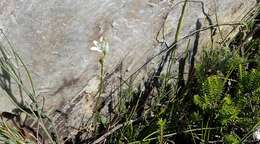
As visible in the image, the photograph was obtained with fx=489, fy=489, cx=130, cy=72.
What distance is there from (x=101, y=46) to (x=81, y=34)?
13cm

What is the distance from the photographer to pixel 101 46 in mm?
2066

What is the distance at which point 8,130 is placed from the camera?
88.1 inches

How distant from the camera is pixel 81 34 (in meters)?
2.14

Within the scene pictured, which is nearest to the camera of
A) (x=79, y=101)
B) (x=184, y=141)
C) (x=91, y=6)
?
(x=91, y=6)

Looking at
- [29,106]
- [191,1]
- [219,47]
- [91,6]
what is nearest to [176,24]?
[191,1]

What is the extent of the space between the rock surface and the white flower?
0.04 metres

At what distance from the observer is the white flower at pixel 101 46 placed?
2018 mm

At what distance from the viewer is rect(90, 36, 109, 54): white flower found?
79.4 inches

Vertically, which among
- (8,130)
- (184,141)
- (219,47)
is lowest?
(184,141)

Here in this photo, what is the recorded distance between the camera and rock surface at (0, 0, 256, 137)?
204cm

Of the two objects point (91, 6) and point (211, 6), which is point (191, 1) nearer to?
point (211, 6)

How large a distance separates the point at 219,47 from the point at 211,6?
0.23 m

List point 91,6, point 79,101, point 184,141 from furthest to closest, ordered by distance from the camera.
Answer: point 184,141, point 79,101, point 91,6

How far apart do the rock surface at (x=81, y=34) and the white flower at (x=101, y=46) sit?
43 mm
